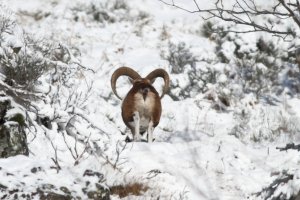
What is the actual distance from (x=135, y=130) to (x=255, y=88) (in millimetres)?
5742

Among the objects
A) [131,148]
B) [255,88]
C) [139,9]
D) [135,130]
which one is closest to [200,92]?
[255,88]

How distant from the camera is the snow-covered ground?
5934 mm

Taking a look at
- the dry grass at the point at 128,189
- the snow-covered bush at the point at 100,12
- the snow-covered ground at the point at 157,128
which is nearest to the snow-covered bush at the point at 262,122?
the snow-covered ground at the point at 157,128

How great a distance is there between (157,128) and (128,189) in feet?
18.6

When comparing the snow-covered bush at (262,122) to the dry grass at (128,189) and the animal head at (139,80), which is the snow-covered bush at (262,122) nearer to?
the animal head at (139,80)

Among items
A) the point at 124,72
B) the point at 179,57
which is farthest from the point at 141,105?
the point at 179,57

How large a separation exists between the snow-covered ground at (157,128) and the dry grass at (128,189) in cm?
→ 7

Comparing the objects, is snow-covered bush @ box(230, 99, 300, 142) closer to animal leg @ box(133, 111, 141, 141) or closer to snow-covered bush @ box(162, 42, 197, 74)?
animal leg @ box(133, 111, 141, 141)

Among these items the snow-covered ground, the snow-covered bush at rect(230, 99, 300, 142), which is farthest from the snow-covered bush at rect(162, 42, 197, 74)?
the snow-covered bush at rect(230, 99, 300, 142)

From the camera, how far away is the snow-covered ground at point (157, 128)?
5.93 m

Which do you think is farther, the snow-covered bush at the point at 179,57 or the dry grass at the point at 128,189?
the snow-covered bush at the point at 179,57

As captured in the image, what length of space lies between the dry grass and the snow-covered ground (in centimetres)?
7

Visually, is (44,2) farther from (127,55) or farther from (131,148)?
(131,148)

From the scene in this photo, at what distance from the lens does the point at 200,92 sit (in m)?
13.9
